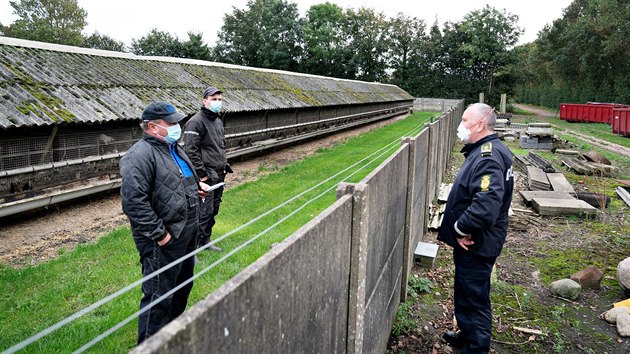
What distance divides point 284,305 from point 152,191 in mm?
2326

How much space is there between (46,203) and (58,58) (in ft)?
12.0

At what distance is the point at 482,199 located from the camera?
3.89 m

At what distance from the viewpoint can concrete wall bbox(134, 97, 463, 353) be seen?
134cm

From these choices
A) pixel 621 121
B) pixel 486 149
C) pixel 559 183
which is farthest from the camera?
pixel 621 121

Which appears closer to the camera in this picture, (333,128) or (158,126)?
(158,126)

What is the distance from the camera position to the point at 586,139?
2458 cm

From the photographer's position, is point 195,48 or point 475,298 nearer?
point 475,298

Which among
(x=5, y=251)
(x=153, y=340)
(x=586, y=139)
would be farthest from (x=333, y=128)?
(x=153, y=340)

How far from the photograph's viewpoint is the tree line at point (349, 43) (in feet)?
176

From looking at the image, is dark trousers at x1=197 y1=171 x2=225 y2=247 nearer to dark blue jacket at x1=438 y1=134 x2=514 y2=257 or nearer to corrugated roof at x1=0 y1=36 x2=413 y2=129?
dark blue jacket at x1=438 y1=134 x2=514 y2=257

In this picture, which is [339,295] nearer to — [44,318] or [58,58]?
[44,318]

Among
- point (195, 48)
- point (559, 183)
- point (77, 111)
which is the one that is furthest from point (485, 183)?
point (195, 48)

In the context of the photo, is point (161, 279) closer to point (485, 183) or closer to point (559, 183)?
point (485, 183)

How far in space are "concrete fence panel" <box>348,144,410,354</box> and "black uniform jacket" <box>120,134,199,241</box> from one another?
1683mm
